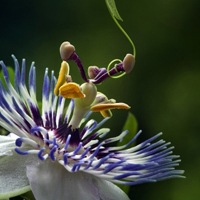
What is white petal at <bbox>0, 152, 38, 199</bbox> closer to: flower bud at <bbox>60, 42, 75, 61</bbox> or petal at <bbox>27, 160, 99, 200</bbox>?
petal at <bbox>27, 160, 99, 200</bbox>

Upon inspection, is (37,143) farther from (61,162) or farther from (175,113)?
(175,113)

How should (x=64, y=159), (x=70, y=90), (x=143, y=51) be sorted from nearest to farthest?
(x=64, y=159) < (x=70, y=90) < (x=143, y=51)

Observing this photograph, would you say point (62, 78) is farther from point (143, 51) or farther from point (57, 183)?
point (143, 51)

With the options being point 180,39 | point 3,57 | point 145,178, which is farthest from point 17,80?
point 180,39

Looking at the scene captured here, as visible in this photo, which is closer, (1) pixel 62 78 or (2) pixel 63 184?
(2) pixel 63 184

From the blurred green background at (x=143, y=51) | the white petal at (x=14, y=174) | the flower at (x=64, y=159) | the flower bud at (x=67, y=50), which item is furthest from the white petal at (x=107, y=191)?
the blurred green background at (x=143, y=51)

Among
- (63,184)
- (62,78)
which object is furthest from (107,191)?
(62,78)
